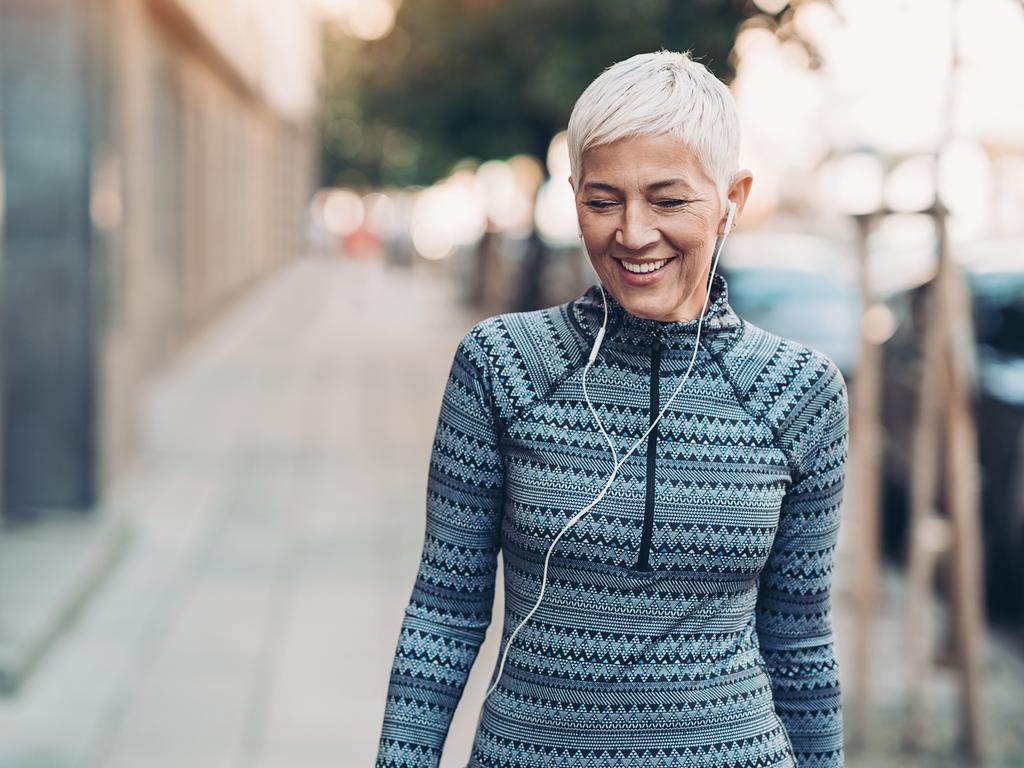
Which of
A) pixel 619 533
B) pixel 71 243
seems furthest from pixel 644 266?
pixel 71 243

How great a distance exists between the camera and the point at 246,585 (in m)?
7.13

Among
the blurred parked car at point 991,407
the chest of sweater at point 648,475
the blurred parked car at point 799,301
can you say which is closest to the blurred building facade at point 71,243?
the blurred parked car at point 991,407

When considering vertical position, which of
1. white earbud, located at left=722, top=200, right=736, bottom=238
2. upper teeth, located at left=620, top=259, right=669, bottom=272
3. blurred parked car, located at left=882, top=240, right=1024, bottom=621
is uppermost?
white earbud, located at left=722, top=200, right=736, bottom=238

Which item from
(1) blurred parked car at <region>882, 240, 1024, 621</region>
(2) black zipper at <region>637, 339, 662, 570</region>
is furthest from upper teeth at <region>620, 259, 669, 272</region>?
(1) blurred parked car at <region>882, 240, 1024, 621</region>

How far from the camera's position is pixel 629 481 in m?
1.95

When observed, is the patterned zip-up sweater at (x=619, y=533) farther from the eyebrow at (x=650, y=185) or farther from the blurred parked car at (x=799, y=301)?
the blurred parked car at (x=799, y=301)

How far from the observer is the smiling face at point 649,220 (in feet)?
6.28

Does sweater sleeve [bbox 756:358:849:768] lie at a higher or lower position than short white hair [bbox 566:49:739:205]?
lower

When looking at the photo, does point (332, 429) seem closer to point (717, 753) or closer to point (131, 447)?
point (131, 447)

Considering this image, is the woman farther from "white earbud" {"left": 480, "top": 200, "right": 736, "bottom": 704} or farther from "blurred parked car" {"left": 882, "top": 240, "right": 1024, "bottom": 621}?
"blurred parked car" {"left": 882, "top": 240, "right": 1024, "bottom": 621}

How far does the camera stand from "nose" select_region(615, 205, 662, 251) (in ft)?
6.33

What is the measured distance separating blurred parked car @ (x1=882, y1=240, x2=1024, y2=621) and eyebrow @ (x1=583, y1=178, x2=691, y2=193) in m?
4.63

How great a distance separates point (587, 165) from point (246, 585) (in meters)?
5.52

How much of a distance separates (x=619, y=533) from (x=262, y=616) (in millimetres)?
4906
